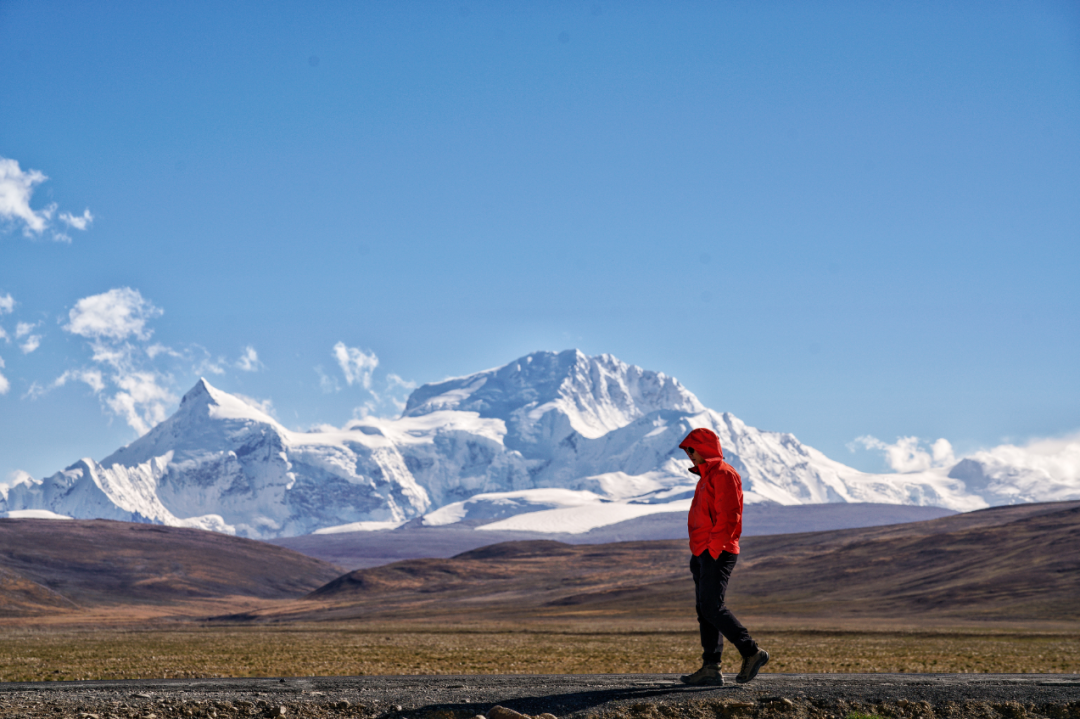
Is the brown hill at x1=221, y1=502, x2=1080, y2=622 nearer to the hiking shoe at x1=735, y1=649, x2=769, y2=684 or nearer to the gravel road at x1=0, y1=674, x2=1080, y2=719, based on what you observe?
the gravel road at x1=0, y1=674, x2=1080, y2=719

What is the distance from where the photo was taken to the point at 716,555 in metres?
12.1

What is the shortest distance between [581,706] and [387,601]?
15455 centimetres

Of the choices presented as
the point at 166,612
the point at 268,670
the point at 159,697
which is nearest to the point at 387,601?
the point at 166,612

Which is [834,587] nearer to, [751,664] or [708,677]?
[751,664]

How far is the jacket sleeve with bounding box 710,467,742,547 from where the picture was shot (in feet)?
39.8

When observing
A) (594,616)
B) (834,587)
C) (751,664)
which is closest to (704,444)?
(751,664)

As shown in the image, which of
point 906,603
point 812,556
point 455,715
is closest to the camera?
point 455,715

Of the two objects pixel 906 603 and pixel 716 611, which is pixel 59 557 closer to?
pixel 906 603

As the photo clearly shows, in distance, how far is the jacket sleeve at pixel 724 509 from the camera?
12.1m

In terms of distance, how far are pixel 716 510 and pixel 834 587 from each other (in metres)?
122

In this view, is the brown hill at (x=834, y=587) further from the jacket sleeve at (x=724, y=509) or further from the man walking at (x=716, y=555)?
the jacket sleeve at (x=724, y=509)

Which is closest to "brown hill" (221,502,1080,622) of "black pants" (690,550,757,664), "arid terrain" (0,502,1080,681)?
"arid terrain" (0,502,1080,681)

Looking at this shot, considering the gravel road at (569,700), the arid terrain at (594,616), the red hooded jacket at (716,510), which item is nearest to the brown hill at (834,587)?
the arid terrain at (594,616)

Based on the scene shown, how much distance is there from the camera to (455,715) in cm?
1099
